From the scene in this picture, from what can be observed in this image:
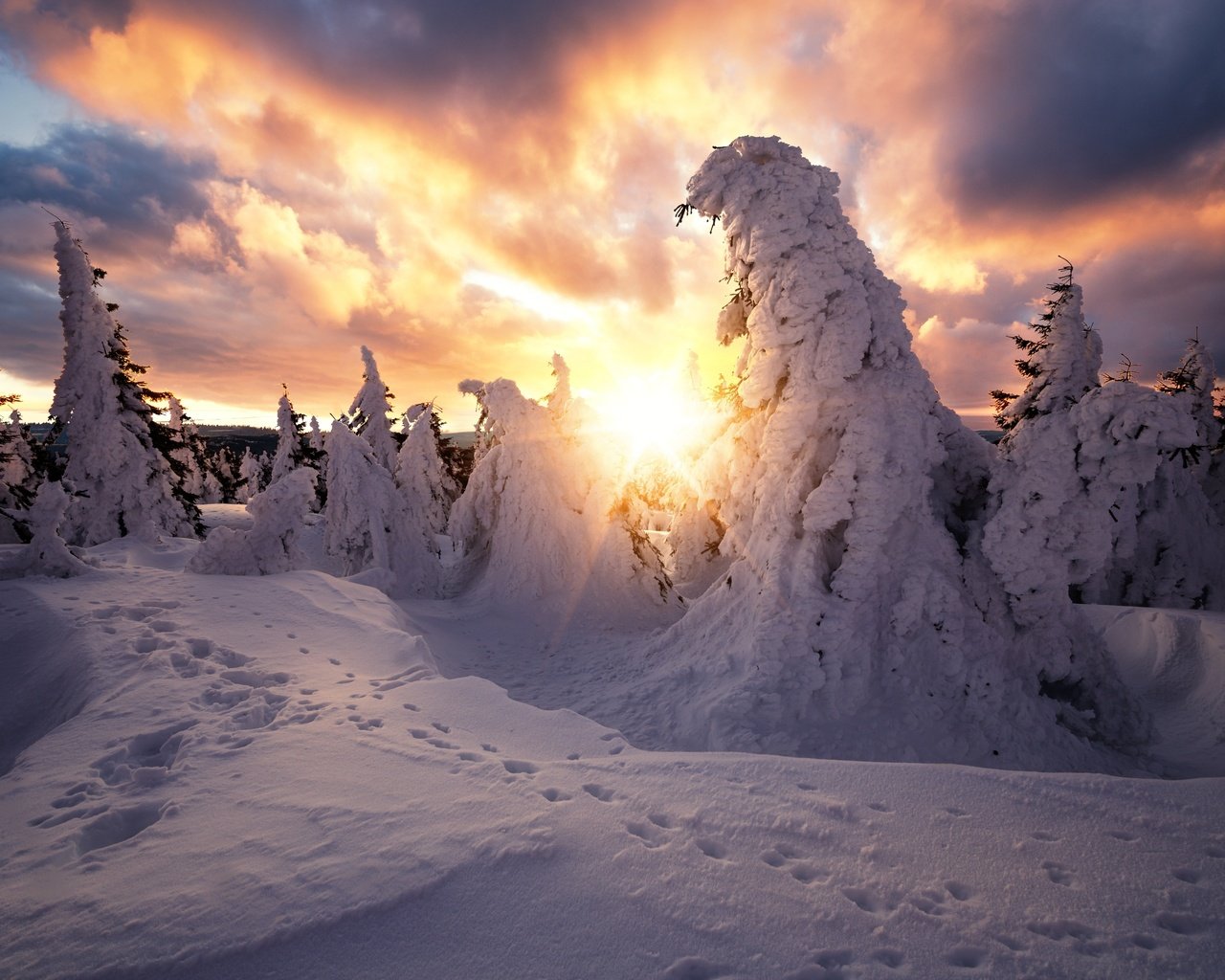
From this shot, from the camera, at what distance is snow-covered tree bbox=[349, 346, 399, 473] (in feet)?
99.6

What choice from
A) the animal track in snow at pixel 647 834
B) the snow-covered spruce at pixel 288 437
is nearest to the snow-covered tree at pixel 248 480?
the snow-covered spruce at pixel 288 437

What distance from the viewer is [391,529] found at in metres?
20.0

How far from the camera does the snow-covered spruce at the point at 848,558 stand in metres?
9.05

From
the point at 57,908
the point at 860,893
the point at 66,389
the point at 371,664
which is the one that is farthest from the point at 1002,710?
the point at 66,389

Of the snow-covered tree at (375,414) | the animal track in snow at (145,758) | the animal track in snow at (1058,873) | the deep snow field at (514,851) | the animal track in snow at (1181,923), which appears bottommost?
the animal track in snow at (145,758)

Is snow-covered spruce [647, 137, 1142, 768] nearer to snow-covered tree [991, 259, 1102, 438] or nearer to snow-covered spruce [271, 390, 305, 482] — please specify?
snow-covered tree [991, 259, 1102, 438]

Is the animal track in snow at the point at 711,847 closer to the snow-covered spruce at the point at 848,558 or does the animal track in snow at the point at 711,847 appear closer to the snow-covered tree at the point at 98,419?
the snow-covered spruce at the point at 848,558

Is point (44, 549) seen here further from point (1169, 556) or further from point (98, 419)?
point (1169, 556)

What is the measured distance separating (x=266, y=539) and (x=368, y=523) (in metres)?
6.27

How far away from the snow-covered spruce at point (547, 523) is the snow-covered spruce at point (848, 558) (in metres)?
6.84

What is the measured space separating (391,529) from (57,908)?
17974mm

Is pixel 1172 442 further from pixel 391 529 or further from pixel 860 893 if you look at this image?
pixel 391 529

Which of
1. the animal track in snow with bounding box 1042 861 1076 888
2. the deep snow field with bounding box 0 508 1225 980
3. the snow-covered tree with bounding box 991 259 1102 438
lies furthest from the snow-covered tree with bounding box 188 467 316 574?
the snow-covered tree with bounding box 991 259 1102 438

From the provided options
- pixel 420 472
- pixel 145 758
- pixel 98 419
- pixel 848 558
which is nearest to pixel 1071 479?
pixel 848 558
